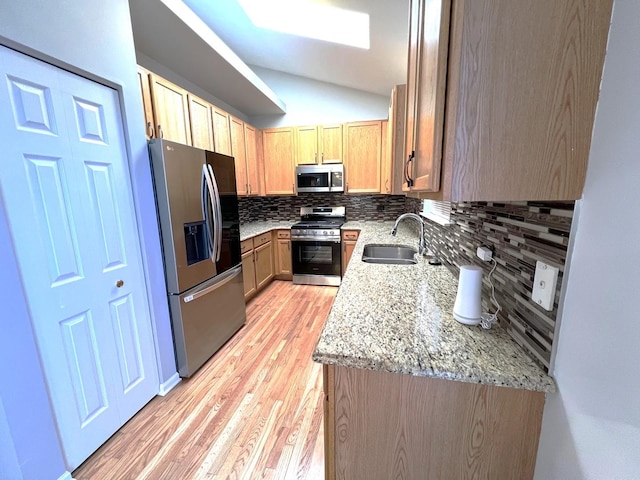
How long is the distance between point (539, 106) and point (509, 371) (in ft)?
2.27

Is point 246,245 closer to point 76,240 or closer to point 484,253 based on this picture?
A: point 76,240

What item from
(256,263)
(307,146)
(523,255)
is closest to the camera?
(523,255)

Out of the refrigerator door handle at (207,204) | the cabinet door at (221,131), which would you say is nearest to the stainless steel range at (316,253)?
the cabinet door at (221,131)

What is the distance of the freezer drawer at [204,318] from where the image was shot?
176 cm

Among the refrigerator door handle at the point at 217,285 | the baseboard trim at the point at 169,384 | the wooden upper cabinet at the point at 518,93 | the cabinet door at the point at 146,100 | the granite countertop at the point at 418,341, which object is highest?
the cabinet door at the point at 146,100

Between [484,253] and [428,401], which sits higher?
[484,253]

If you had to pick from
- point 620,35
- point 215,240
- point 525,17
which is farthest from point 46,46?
point 620,35

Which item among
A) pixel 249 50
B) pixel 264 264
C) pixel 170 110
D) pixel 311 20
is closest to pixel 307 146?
pixel 249 50

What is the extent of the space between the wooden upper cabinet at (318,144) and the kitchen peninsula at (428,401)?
10.4 ft

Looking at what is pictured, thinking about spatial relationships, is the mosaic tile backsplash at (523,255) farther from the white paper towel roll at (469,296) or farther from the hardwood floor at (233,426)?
the hardwood floor at (233,426)

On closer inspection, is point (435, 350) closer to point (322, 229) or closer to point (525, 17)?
point (525, 17)

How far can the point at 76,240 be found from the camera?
122cm

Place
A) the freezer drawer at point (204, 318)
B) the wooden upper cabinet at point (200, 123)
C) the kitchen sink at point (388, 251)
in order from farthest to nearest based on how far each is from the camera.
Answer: the wooden upper cabinet at point (200, 123), the kitchen sink at point (388, 251), the freezer drawer at point (204, 318)

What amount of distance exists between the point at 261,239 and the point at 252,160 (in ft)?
4.08
